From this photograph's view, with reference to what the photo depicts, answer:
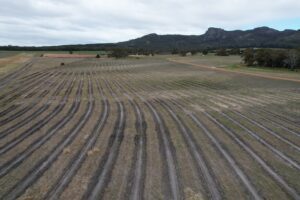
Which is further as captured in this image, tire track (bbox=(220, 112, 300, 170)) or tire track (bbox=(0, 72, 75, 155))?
tire track (bbox=(0, 72, 75, 155))

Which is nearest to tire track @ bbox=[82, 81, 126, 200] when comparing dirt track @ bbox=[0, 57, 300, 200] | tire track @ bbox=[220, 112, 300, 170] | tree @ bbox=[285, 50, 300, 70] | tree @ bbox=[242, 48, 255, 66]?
dirt track @ bbox=[0, 57, 300, 200]

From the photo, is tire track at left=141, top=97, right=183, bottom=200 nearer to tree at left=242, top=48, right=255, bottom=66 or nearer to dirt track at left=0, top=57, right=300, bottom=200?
dirt track at left=0, top=57, right=300, bottom=200

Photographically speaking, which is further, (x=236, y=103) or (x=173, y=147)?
(x=236, y=103)

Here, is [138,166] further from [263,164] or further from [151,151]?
[263,164]

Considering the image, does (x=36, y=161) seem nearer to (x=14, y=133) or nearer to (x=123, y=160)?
(x=123, y=160)

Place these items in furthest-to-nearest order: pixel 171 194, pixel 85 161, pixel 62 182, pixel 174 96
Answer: pixel 174 96
pixel 85 161
pixel 62 182
pixel 171 194

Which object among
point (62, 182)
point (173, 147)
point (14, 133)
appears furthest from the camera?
point (14, 133)

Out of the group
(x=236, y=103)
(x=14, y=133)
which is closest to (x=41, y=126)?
(x=14, y=133)

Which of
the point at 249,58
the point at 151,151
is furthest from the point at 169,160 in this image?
the point at 249,58
